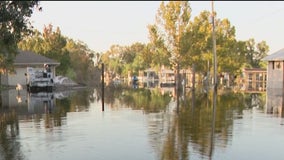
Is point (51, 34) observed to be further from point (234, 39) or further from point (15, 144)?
point (15, 144)

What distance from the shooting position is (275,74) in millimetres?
46312

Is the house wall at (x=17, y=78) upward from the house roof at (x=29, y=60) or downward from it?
downward

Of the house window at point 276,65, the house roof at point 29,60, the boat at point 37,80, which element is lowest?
the boat at point 37,80

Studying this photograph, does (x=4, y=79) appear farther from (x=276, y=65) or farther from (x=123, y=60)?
(x=123, y=60)

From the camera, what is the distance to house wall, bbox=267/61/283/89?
45719mm

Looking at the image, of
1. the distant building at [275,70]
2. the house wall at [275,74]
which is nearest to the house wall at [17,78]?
the distant building at [275,70]

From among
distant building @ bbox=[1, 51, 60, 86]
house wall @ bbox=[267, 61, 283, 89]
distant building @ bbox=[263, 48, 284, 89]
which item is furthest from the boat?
house wall @ bbox=[267, 61, 283, 89]

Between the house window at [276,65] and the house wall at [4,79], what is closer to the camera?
the house window at [276,65]

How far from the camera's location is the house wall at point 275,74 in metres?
45.7

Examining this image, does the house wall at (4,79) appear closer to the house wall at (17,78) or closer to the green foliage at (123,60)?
the house wall at (17,78)

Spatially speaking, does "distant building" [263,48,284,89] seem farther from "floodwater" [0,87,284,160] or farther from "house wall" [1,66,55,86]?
"house wall" [1,66,55,86]

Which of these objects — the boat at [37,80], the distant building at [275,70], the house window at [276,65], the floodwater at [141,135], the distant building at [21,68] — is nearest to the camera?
the floodwater at [141,135]

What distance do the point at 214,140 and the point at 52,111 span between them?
12244mm

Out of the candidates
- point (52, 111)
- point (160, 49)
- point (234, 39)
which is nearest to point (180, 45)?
point (160, 49)
